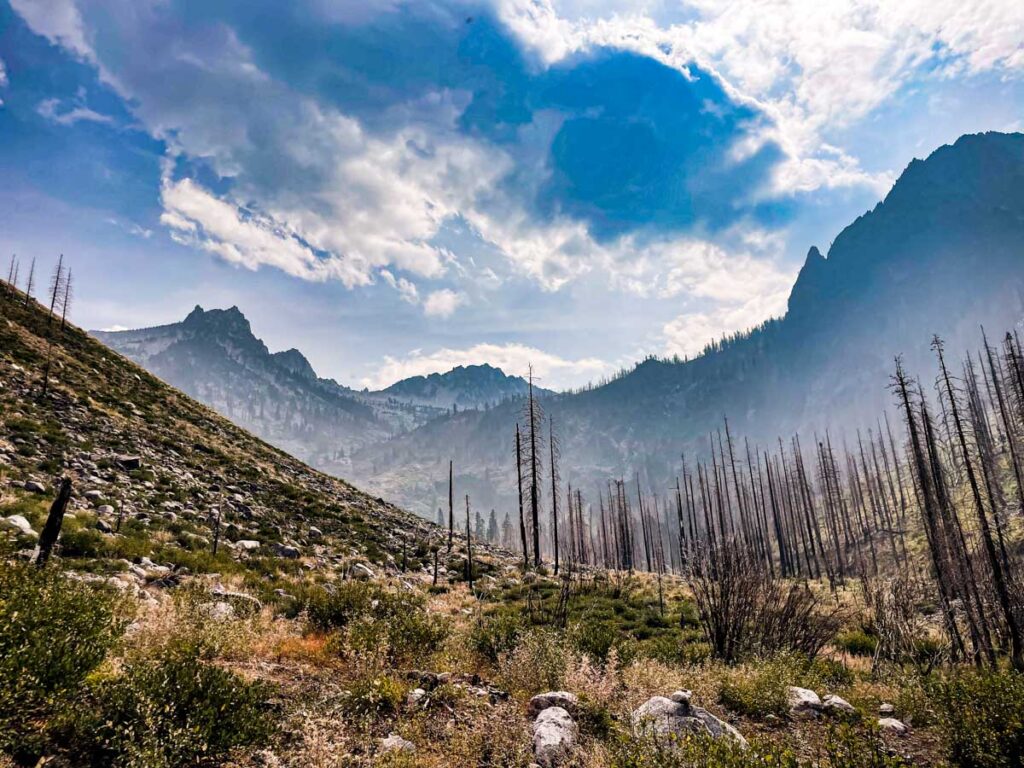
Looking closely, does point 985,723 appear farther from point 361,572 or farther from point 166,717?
point 361,572

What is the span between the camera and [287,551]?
68.2ft

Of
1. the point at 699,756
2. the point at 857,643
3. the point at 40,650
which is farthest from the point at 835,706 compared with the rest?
the point at 40,650

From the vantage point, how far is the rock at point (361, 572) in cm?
2044

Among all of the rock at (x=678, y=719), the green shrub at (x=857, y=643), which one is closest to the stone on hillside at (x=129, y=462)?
the rock at (x=678, y=719)

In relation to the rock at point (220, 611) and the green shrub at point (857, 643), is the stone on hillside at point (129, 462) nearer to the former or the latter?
the rock at point (220, 611)

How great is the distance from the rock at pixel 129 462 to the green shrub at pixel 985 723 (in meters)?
28.1

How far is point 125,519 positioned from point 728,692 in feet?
65.1

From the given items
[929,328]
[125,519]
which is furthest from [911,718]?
[929,328]

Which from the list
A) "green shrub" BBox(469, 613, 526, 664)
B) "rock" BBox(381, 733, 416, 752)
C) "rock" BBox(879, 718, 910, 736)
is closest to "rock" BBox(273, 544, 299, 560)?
"green shrub" BBox(469, 613, 526, 664)

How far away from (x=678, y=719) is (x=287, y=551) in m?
19.3

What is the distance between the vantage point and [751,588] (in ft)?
41.4

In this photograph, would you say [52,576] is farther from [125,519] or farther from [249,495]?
[249,495]

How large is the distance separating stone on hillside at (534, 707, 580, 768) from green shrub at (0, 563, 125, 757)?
5.22m

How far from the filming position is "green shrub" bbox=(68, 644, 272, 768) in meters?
4.37
